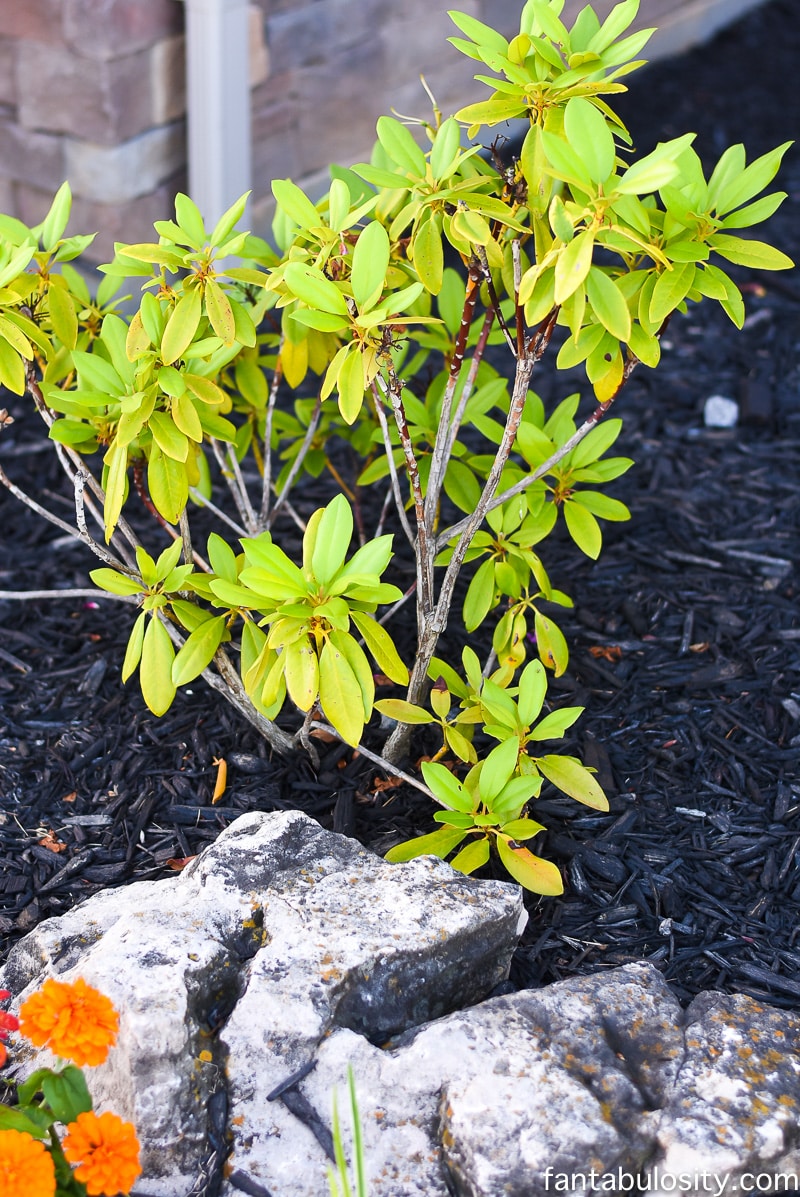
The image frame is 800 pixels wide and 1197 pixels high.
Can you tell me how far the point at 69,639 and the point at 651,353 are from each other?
1.42 meters

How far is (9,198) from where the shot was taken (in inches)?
141

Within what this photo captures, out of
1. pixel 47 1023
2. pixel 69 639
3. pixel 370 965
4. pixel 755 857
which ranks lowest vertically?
pixel 755 857

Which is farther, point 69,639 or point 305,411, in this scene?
point 69,639

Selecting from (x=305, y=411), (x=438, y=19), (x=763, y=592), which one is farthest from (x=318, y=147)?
(x=763, y=592)

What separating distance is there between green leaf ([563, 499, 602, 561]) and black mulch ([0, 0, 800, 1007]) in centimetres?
44

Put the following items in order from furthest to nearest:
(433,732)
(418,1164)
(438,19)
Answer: (438,19)
(433,732)
(418,1164)

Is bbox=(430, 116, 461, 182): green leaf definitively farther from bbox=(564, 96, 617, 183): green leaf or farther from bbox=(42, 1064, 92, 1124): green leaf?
bbox=(42, 1064, 92, 1124): green leaf

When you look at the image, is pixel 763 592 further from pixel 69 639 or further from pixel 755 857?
pixel 69 639

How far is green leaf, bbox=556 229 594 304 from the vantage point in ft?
4.38

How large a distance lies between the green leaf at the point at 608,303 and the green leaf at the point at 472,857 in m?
0.77

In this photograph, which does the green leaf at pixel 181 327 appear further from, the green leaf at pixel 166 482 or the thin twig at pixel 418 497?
the thin twig at pixel 418 497

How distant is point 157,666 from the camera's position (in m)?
1.76

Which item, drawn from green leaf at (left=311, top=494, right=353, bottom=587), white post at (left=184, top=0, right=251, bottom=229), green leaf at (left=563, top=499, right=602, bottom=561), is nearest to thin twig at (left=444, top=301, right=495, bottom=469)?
green leaf at (left=563, top=499, right=602, bottom=561)

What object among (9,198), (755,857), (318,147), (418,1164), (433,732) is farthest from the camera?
(318,147)
